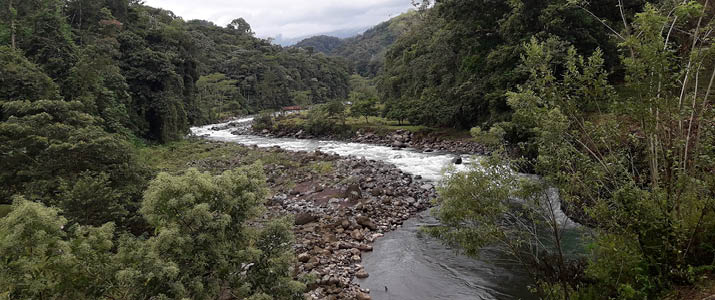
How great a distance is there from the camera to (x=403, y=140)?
33.7 m

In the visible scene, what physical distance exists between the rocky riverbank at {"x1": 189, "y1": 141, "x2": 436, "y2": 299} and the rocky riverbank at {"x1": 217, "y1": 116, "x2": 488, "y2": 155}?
24.8ft

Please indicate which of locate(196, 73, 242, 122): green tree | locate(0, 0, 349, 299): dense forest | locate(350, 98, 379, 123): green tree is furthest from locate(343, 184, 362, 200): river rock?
locate(196, 73, 242, 122): green tree

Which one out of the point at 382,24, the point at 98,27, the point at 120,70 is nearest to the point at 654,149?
the point at 120,70

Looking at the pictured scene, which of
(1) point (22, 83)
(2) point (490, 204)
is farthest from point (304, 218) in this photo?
(1) point (22, 83)

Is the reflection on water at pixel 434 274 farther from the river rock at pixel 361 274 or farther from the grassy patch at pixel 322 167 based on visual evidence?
the grassy patch at pixel 322 167

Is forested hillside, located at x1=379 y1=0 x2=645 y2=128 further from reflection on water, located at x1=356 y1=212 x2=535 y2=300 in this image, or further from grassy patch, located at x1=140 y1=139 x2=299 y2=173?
grassy patch, located at x1=140 y1=139 x2=299 y2=173

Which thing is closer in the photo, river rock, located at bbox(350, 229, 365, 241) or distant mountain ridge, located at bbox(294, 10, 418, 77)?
river rock, located at bbox(350, 229, 365, 241)

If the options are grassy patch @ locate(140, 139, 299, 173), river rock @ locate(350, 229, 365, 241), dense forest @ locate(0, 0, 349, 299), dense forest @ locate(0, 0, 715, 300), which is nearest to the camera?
dense forest @ locate(0, 0, 349, 299)

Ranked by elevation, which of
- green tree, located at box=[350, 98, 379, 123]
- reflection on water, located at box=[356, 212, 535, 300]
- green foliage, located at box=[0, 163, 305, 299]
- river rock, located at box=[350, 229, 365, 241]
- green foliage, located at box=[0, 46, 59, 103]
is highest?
green foliage, located at box=[0, 46, 59, 103]

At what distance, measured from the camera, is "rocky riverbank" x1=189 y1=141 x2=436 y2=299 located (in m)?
11.1

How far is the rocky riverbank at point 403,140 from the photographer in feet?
94.5

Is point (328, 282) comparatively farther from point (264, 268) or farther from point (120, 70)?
point (120, 70)

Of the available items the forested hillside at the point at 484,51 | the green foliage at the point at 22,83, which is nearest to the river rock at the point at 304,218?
the forested hillside at the point at 484,51

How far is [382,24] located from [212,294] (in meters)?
176
